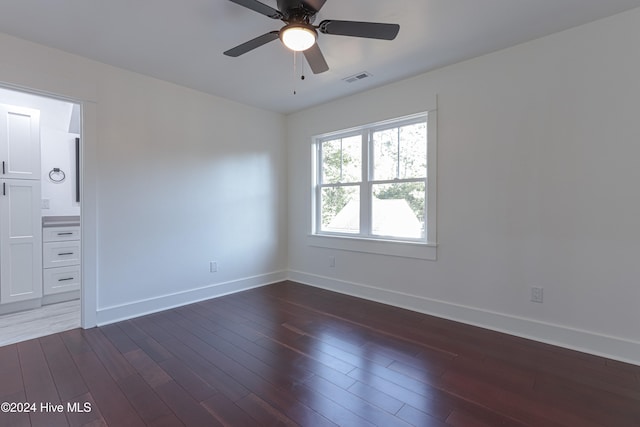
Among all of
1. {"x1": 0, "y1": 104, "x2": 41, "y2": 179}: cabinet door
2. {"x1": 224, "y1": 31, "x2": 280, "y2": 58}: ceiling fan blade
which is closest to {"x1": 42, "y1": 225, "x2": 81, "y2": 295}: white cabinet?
{"x1": 0, "y1": 104, "x2": 41, "y2": 179}: cabinet door

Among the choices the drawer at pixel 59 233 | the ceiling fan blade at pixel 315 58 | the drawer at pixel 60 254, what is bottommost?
the drawer at pixel 60 254

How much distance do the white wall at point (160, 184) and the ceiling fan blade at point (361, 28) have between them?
228cm

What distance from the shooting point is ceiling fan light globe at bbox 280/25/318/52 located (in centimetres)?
178

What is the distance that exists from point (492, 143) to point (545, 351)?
1.79m

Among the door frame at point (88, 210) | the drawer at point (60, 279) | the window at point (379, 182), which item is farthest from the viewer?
the drawer at point (60, 279)

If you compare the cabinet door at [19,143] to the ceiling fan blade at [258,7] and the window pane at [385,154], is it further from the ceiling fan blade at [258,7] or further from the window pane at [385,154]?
the window pane at [385,154]

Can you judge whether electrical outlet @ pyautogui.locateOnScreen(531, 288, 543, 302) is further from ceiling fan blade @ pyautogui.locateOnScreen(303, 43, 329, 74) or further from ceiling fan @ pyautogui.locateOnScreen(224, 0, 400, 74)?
ceiling fan blade @ pyautogui.locateOnScreen(303, 43, 329, 74)

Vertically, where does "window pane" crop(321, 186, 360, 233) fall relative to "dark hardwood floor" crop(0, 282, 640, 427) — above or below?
above

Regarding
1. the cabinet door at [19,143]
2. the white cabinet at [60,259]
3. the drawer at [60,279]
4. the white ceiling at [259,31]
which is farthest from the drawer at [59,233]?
the white ceiling at [259,31]

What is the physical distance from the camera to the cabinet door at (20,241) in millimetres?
3104

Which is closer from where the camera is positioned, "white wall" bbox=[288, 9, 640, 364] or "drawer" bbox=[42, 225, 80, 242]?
"white wall" bbox=[288, 9, 640, 364]

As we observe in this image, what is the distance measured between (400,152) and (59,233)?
419 centimetres

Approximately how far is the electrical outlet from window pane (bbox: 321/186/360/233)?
193 cm

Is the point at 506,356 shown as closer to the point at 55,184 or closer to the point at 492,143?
the point at 492,143
